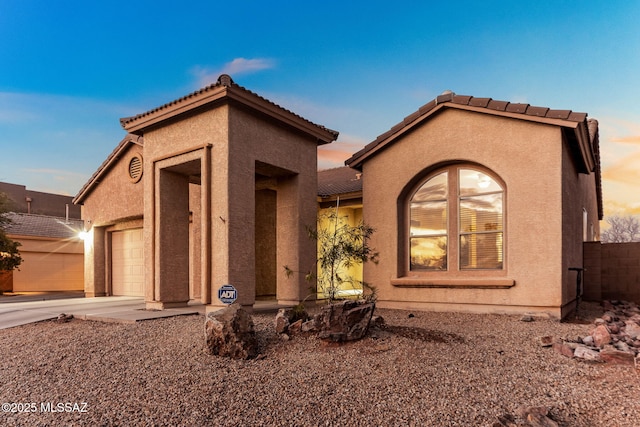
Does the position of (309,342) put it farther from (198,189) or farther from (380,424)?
(198,189)

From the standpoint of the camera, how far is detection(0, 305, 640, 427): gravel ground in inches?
147

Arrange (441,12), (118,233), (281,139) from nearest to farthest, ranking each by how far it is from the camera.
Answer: (281,139)
(441,12)
(118,233)

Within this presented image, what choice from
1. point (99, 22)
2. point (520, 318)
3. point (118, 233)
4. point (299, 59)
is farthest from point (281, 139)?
point (118, 233)

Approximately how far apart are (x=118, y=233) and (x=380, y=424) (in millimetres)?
14343

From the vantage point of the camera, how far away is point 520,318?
792cm

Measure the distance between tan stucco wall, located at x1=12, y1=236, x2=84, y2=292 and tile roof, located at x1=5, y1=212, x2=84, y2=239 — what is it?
0.89 ft

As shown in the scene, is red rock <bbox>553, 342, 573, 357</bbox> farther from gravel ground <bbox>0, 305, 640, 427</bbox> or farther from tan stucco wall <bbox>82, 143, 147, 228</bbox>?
tan stucco wall <bbox>82, 143, 147, 228</bbox>

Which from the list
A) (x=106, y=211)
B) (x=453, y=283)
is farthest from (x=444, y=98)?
(x=106, y=211)

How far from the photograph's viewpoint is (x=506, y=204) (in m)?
8.60

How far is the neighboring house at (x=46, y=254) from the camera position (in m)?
19.2

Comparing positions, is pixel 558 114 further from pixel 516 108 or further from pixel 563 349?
pixel 563 349

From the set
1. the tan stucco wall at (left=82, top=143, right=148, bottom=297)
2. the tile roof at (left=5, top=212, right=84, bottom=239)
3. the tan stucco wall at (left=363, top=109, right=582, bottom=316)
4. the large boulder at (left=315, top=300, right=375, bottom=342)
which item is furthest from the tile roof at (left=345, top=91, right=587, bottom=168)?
the tile roof at (left=5, top=212, right=84, bottom=239)

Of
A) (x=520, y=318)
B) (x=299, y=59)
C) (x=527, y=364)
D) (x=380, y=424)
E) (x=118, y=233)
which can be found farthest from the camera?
(x=118, y=233)

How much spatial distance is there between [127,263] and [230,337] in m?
11.2
